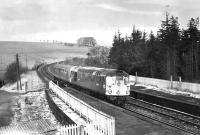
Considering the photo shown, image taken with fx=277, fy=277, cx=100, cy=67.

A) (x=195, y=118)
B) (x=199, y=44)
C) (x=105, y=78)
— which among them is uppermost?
(x=199, y=44)

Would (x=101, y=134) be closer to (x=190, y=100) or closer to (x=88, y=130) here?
(x=88, y=130)

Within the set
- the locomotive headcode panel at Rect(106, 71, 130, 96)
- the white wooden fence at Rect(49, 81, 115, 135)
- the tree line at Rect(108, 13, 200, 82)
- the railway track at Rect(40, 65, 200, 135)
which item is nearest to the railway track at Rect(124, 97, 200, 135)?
the railway track at Rect(40, 65, 200, 135)

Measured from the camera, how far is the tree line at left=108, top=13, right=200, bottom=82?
51281mm

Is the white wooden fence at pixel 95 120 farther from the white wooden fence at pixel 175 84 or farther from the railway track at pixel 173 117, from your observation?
the white wooden fence at pixel 175 84

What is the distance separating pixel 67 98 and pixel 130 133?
898 centimetres

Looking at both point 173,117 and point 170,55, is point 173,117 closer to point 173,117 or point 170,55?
point 173,117

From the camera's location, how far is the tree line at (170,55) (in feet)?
168

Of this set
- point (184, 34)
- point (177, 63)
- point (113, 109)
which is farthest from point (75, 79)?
point (184, 34)

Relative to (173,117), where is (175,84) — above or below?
above

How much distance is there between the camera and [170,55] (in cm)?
5406

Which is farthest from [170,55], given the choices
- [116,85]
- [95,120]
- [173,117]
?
[95,120]

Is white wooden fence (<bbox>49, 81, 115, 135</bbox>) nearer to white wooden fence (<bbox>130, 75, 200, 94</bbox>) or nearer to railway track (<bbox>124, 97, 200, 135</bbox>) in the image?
railway track (<bbox>124, 97, 200, 135</bbox>)

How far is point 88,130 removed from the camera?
11.7m

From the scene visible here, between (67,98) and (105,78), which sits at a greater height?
(105,78)
